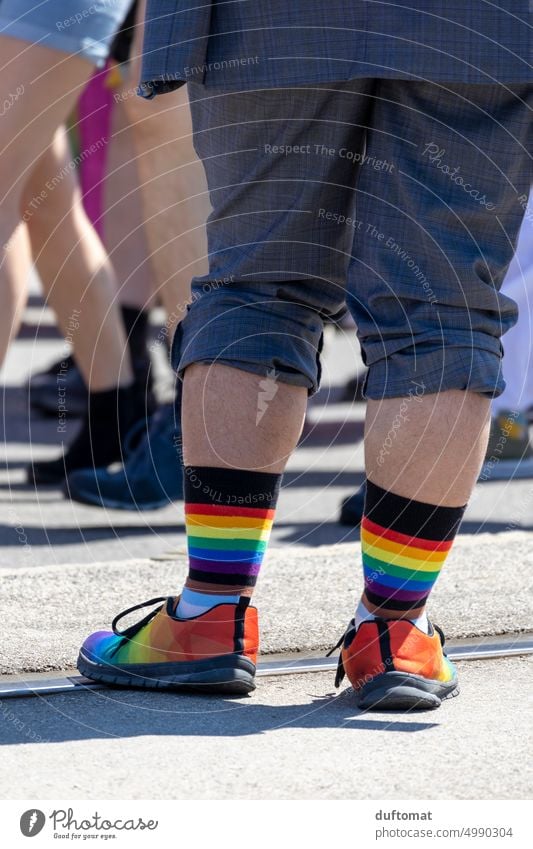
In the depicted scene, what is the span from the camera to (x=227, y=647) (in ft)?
5.79

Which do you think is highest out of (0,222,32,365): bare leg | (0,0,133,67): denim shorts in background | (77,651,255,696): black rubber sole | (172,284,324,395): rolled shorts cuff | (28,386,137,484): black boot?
(0,0,133,67): denim shorts in background

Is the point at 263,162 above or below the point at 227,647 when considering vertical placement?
above

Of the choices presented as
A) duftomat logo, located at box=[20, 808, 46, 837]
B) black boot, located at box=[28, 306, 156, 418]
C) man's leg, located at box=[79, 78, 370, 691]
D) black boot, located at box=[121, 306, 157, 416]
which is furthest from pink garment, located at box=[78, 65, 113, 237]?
duftomat logo, located at box=[20, 808, 46, 837]

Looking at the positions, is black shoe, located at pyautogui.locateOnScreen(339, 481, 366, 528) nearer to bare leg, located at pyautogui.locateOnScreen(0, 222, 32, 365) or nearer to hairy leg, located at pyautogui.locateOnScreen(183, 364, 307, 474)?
bare leg, located at pyautogui.locateOnScreen(0, 222, 32, 365)

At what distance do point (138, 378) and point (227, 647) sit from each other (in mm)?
1641

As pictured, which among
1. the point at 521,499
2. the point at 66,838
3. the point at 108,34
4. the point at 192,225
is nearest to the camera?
the point at 66,838

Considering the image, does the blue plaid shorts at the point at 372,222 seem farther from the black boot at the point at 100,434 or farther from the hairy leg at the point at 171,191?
the black boot at the point at 100,434

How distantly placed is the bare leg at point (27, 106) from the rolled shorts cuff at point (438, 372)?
1168 mm

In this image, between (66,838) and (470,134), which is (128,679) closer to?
(66,838)

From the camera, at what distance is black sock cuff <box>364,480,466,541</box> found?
172 centimetres

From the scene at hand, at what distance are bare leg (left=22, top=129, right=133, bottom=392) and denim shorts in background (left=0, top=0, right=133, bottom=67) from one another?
53cm

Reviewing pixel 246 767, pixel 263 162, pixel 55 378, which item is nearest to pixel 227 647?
pixel 246 767

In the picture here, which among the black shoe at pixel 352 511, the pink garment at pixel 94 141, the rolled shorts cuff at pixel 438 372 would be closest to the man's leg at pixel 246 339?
the rolled shorts cuff at pixel 438 372

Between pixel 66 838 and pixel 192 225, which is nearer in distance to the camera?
pixel 66 838
